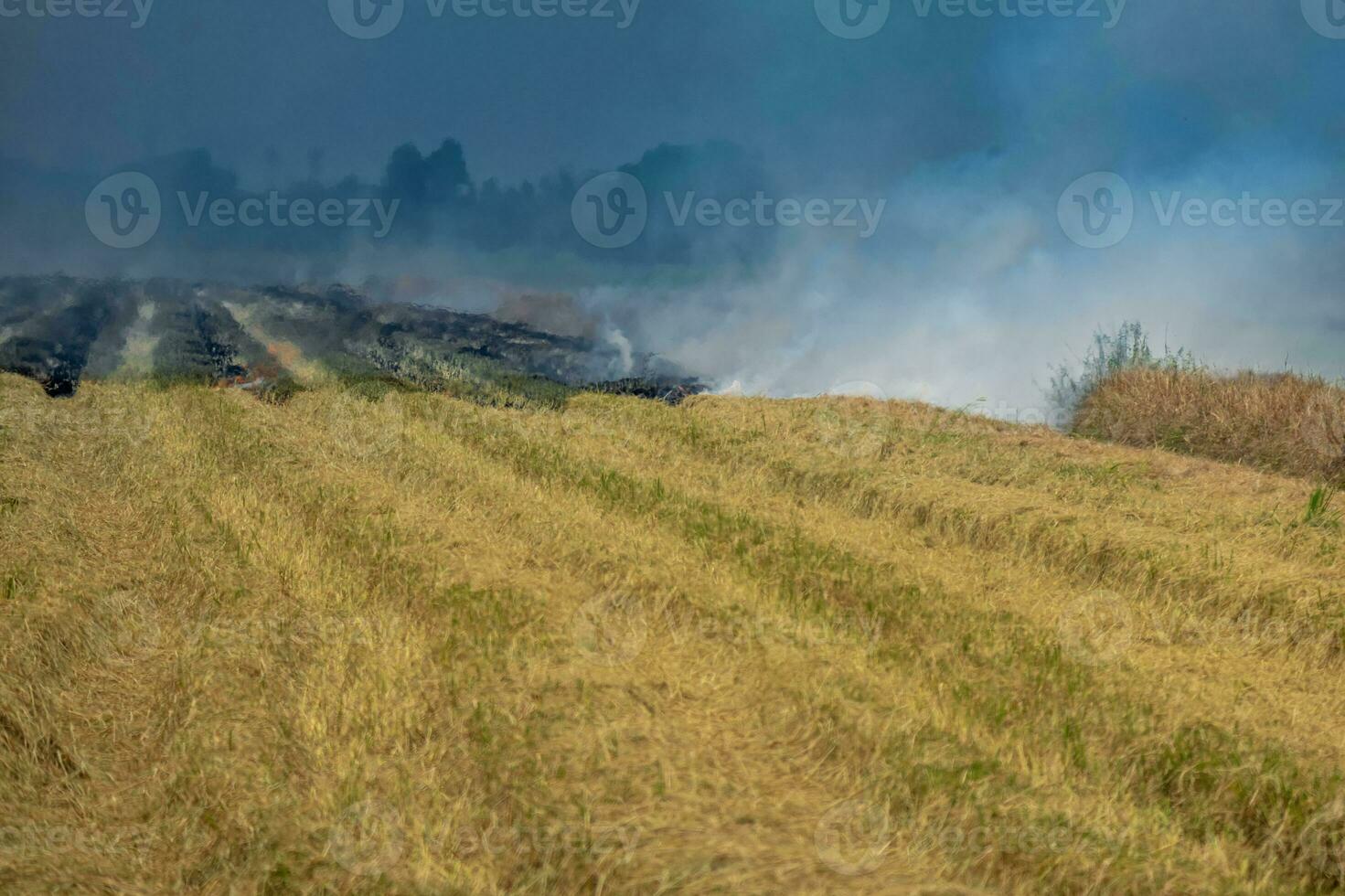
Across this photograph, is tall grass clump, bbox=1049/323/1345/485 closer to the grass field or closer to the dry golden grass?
the dry golden grass

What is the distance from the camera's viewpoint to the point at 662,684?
496 cm

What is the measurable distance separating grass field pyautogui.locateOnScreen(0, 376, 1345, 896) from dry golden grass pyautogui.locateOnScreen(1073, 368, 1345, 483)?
3792 mm

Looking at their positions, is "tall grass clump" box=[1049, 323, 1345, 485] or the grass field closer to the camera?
the grass field

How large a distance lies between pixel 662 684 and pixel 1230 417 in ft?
41.5

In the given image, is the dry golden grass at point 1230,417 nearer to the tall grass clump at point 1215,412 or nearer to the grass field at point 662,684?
the tall grass clump at point 1215,412

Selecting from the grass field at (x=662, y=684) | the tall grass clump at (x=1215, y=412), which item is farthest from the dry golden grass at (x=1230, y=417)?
the grass field at (x=662, y=684)

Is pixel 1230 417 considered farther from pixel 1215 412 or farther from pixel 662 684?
pixel 662 684

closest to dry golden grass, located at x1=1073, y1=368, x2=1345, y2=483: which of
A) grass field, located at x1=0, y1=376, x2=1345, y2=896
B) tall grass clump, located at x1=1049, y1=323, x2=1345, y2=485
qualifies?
tall grass clump, located at x1=1049, y1=323, x2=1345, y2=485

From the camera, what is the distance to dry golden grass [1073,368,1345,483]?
12.8 meters

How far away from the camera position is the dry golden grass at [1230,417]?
1278 centimetres

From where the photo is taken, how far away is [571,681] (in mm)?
4832

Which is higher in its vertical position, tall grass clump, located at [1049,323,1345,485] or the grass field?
tall grass clump, located at [1049,323,1345,485]

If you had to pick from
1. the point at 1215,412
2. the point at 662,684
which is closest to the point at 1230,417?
the point at 1215,412

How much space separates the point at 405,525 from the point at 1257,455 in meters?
12.0
